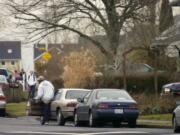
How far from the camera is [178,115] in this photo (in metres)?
21.3

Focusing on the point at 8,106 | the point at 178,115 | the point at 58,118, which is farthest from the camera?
the point at 8,106

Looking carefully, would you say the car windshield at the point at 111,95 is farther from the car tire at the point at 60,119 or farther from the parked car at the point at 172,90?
the parked car at the point at 172,90

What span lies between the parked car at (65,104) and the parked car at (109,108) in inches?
68.2

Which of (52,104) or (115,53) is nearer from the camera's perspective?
(52,104)

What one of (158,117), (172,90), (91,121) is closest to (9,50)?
(172,90)

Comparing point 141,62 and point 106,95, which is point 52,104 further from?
point 141,62

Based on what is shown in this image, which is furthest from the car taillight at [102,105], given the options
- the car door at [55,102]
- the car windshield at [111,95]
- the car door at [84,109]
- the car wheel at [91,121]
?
the car door at [55,102]

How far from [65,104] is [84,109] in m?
1.99

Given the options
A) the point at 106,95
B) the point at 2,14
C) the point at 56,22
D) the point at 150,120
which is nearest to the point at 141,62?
the point at 56,22

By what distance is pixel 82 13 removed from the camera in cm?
4669

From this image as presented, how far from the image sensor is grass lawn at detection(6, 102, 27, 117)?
34.4m

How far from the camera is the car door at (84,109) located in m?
24.8

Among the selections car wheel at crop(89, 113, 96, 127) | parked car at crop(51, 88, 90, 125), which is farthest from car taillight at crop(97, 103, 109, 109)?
parked car at crop(51, 88, 90, 125)

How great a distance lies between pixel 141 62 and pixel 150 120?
19.3 metres
